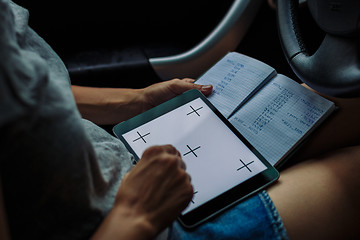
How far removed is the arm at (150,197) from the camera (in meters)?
0.45

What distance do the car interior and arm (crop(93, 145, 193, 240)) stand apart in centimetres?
45

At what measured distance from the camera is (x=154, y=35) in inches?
43.2

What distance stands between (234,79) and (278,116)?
143 mm

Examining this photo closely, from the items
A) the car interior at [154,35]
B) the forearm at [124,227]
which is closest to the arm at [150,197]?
the forearm at [124,227]

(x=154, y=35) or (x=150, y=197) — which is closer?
(x=150, y=197)

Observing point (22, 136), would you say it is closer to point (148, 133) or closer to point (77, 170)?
point (77, 170)

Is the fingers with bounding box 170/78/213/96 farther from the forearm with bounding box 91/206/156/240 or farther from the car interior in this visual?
the forearm with bounding box 91/206/156/240

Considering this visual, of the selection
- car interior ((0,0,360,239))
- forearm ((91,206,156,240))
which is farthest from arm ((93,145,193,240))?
car interior ((0,0,360,239))

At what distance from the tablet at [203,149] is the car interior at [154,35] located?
262mm

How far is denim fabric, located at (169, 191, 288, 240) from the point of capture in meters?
0.53

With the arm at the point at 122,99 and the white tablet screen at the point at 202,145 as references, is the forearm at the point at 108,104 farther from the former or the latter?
the white tablet screen at the point at 202,145

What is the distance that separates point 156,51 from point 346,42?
608 mm

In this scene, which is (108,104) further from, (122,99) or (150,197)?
(150,197)

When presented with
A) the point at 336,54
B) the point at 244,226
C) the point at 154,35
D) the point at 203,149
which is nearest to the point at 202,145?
the point at 203,149
